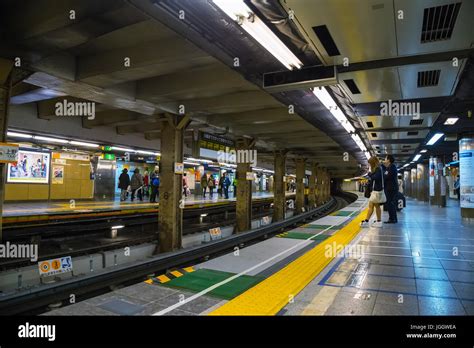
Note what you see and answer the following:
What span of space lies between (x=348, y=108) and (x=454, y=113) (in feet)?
9.47

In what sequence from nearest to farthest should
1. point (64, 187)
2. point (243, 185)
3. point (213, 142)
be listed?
point (213, 142), point (243, 185), point (64, 187)

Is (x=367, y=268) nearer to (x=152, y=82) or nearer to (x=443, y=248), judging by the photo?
(x=443, y=248)

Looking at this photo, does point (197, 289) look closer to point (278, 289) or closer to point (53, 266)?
point (278, 289)

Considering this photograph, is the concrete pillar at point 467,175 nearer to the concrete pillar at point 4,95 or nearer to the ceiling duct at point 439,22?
the ceiling duct at point 439,22

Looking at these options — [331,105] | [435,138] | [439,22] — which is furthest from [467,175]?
[439,22]

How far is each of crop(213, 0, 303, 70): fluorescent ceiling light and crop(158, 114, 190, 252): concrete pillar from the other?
447cm

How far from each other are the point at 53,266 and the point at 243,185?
827 centimetres

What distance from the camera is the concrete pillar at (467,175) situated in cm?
1018

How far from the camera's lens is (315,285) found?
4113 millimetres

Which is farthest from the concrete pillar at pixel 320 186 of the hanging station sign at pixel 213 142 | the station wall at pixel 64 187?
the station wall at pixel 64 187

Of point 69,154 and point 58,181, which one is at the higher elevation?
point 69,154

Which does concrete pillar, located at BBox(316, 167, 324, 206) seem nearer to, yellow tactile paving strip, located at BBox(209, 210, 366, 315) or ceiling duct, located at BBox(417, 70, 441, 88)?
ceiling duct, located at BBox(417, 70, 441, 88)

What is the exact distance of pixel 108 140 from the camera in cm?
1210
